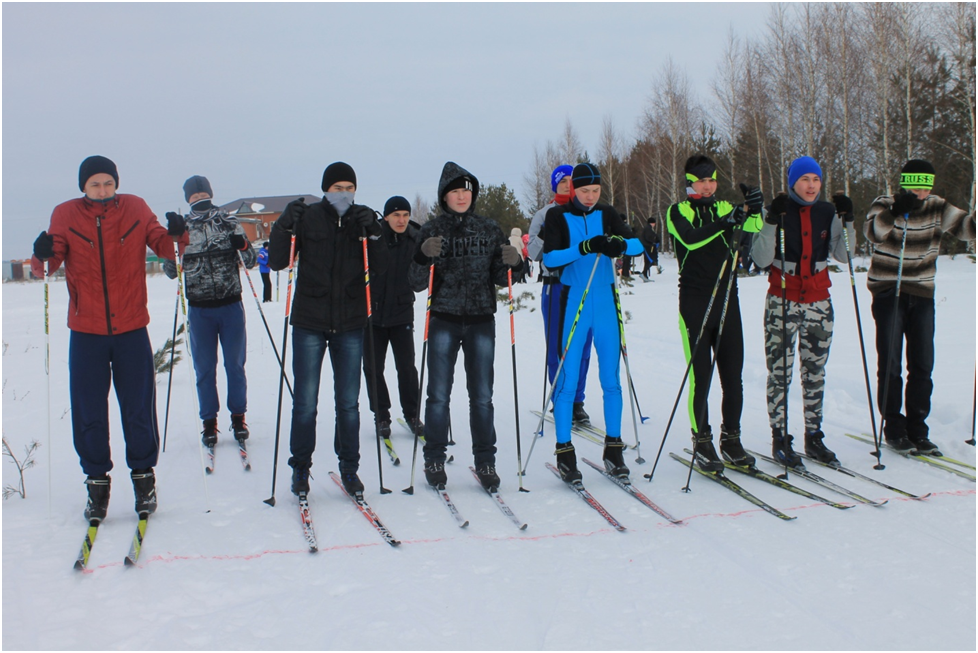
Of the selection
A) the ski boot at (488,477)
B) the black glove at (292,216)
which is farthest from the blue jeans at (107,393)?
the ski boot at (488,477)

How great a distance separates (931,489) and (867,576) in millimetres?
1437

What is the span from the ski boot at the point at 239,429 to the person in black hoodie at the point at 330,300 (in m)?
1.30

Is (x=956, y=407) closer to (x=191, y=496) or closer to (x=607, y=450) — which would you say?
(x=607, y=450)

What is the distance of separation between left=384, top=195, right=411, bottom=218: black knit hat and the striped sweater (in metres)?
3.62

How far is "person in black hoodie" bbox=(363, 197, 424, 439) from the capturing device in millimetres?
5703

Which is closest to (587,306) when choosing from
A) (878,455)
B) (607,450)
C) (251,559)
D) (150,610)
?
(607,450)

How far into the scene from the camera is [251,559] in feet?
10.9

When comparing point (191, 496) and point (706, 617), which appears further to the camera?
point (191, 496)

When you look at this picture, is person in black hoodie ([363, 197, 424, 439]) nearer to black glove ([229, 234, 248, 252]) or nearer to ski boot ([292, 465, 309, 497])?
black glove ([229, 234, 248, 252])

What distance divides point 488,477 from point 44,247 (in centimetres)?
279

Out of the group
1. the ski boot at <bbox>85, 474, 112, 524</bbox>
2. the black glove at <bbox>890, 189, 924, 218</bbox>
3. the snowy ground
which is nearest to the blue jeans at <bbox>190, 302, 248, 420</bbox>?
the snowy ground

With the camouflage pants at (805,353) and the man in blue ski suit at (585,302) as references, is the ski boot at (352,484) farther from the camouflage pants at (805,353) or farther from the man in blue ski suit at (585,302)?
the camouflage pants at (805,353)

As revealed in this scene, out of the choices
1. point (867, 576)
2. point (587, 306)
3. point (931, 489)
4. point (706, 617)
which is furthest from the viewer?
point (587, 306)

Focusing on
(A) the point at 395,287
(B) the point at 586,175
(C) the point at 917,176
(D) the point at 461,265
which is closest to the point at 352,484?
(D) the point at 461,265
